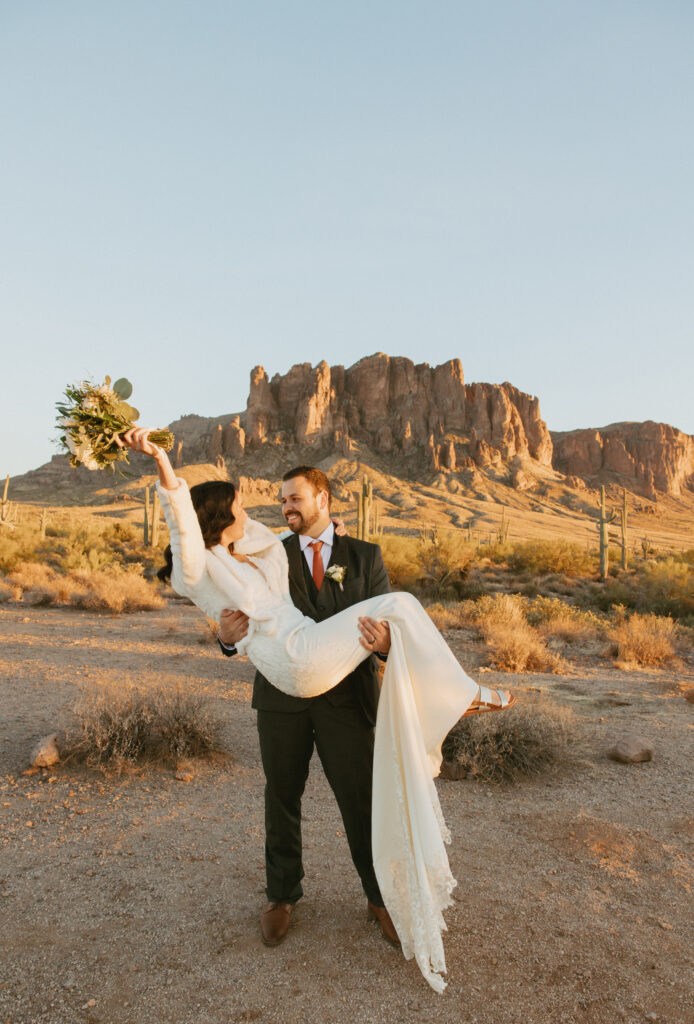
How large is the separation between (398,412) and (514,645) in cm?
9697

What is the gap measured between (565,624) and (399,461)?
81.8 m

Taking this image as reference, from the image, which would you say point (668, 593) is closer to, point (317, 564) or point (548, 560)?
point (548, 560)

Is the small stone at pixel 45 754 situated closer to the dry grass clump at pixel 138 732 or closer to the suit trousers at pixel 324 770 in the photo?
the dry grass clump at pixel 138 732

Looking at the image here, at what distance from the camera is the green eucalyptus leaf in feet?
9.00

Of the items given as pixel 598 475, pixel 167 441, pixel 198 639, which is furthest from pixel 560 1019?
pixel 598 475

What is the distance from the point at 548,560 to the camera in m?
23.8

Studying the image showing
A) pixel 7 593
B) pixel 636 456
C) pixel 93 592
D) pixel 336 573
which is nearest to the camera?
pixel 336 573

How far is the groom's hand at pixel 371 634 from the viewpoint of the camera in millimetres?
2570

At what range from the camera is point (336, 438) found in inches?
3735

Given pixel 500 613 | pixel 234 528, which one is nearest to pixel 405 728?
pixel 234 528

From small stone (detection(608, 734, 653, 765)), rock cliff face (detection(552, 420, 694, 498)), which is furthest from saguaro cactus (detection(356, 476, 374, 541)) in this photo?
rock cliff face (detection(552, 420, 694, 498))

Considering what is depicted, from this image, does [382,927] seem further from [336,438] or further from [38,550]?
[336,438]

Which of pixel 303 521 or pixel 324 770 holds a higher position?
pixel 303 521

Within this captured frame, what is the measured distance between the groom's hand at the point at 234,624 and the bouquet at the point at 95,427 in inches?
29.9
